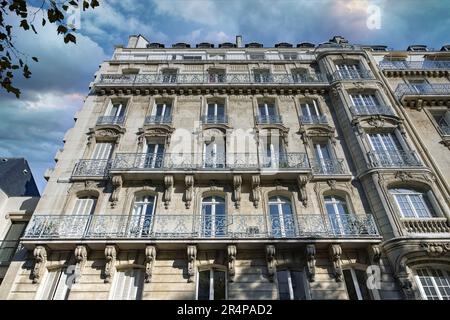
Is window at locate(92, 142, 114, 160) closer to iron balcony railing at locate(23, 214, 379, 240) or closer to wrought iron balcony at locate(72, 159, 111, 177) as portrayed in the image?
wrought iron balcony at locate(72, 159, 111, 177)

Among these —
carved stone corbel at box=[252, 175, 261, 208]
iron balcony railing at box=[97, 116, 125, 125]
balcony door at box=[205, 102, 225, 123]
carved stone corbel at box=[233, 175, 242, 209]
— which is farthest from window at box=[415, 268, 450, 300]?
iron balcony railing at box=[97, 116, 125, 125]

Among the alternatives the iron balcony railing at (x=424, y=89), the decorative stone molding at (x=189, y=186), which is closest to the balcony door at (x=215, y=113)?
the decorative stone molding at (x=189, y=186)

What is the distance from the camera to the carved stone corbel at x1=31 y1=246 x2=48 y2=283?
27.6 feet

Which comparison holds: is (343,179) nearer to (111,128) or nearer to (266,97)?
(266,97)

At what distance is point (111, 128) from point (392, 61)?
18.5m

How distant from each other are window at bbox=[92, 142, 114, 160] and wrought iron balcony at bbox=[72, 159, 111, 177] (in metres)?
0.47

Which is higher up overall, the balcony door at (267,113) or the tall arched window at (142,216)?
the balcony door at (267,113)

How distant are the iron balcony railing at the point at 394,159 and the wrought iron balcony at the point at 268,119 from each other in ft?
14.9

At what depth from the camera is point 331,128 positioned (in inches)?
511

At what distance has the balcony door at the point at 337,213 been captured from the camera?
31.6 ft

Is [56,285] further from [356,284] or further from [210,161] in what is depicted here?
[356,284]

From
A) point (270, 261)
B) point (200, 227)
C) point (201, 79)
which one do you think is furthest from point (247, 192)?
point (201, 79)

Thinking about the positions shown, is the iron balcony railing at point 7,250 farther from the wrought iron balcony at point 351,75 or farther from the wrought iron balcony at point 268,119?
the wrought iron balcony at point 351,75
